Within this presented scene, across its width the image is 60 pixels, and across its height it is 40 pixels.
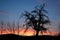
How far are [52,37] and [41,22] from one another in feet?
13.8

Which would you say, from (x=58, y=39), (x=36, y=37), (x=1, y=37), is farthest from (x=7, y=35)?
(x=58, y=39)

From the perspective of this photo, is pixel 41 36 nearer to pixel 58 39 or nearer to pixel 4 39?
pixel 58 39

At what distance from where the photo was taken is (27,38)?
66375mm

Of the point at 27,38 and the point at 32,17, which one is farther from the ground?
the point at 32,17

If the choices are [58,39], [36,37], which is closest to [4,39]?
[36,37]

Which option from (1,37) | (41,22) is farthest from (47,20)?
(1,37)

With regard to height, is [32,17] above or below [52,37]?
above

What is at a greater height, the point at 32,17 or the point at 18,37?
the point at 32,17

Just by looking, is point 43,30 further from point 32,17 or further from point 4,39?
point 4,39

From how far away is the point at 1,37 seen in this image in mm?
65875

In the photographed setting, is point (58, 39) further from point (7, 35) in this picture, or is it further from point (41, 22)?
point (7, 35)

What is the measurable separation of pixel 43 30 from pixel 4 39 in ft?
27.6

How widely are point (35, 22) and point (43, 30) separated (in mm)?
2731

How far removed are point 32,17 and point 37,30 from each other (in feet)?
10.1
